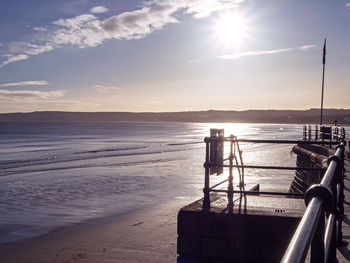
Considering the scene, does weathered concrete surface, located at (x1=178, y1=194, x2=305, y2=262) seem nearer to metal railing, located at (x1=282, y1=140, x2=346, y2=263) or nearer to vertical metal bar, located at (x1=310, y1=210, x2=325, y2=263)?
metal railing, located at (x1=282, y1=140, x2=346, y2=263)

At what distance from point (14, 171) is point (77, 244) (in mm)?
17154

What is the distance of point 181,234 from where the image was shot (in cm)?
544

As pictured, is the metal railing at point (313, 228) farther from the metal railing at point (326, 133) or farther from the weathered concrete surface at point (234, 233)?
the metal railing at point (326, 133)

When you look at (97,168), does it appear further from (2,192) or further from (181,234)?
(181,234)

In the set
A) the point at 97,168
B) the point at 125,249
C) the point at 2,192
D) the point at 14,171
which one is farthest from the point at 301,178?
the point at 14,171

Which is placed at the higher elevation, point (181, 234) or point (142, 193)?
point (181, 234)

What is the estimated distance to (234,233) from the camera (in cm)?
529

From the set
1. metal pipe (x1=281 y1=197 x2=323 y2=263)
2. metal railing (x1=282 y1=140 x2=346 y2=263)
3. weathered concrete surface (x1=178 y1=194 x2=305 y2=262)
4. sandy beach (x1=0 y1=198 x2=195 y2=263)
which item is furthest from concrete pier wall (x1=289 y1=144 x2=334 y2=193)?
metal pipe (x1=281 y1=197 x2=323 y2=263)

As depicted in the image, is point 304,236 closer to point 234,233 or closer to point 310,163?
point 234,233

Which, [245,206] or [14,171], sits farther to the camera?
[14,171]

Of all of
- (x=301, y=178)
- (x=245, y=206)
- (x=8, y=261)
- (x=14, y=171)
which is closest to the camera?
(x=245, y=206)

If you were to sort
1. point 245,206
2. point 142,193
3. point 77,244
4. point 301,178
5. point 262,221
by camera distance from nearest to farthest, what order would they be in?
point 262,221, point 245,206, point 77,244, point 301,178, point 142,193

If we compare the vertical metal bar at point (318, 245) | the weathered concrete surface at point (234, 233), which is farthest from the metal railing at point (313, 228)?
the weathered concrete surface at point (234, 233)

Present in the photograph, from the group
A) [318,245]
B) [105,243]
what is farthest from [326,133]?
[318,245]
